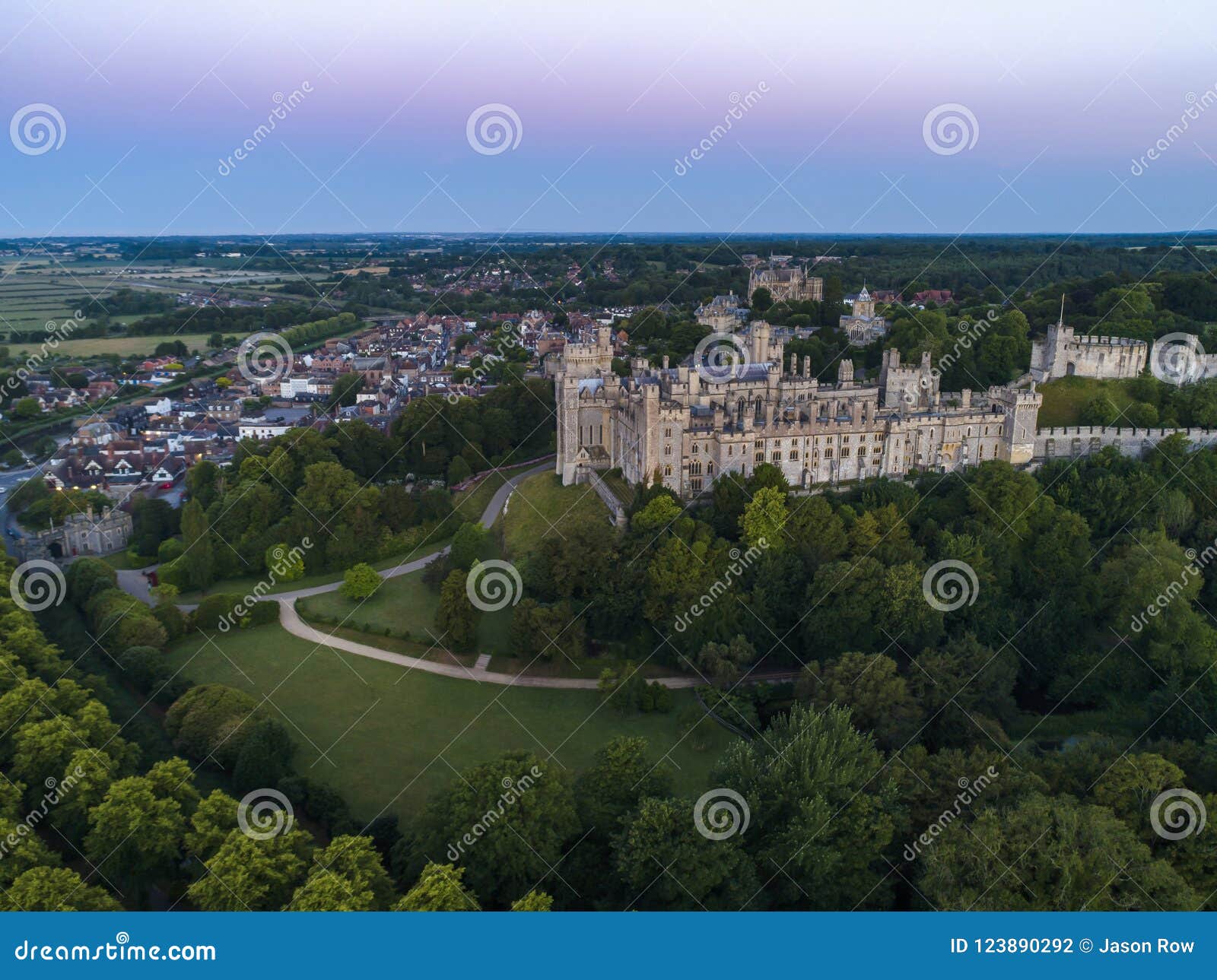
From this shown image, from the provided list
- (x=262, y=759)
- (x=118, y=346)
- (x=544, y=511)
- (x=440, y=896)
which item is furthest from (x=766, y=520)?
(x=118, y=346)

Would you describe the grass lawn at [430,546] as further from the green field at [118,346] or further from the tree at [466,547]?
the green field at [118,346]

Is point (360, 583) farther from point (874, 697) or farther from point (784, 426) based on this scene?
point (874, 697)

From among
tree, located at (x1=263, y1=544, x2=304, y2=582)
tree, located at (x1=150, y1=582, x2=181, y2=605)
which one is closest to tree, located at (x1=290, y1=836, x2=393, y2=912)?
tree, located at (x1=150, y1=582, x2=181, y2=605)

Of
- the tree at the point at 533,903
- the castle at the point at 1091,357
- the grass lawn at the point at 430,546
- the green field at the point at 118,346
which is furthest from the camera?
the green field at the point at 118,346

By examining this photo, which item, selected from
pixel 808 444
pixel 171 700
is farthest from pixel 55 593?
pixel 808 444

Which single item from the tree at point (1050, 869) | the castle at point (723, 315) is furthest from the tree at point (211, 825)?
the castle at point (723, 315)

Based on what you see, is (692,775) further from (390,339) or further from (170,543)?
(390,339)
